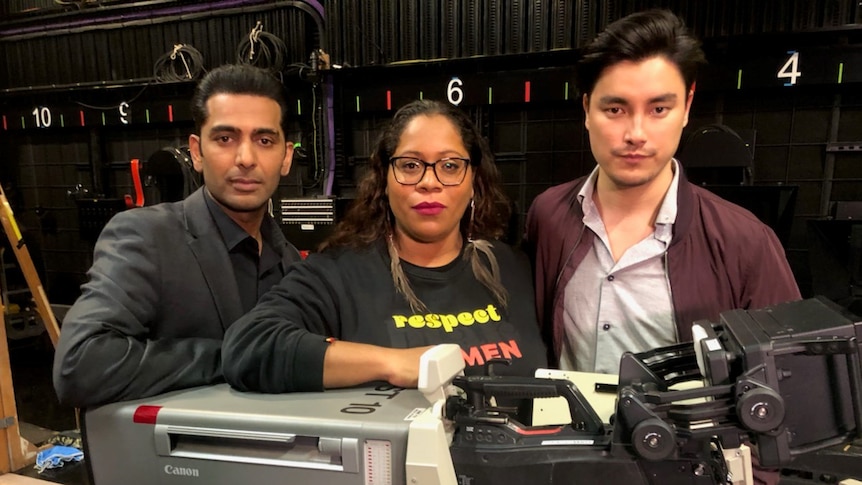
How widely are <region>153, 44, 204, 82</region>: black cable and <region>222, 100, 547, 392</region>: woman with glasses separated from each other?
3384mm

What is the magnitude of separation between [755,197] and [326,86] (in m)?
2.76

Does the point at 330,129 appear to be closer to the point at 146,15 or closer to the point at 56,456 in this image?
the point at 146,15

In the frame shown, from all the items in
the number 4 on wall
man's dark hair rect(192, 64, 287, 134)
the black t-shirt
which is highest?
the number 4 on wall

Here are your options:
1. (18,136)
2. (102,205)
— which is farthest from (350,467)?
(18,136)

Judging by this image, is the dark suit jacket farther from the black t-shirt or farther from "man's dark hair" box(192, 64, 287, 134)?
"man's dark hair" box(192, 64, 287, 134)

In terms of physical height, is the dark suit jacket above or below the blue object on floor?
above

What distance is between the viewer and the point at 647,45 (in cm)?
124

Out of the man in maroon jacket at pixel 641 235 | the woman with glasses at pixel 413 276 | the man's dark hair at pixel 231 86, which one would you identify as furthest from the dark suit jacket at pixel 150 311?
the man in maroon jacket at pixel 641 235

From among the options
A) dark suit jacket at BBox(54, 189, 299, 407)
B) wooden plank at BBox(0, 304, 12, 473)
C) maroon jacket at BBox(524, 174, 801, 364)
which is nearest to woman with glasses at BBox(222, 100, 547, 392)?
dark suit jacket at BBox(54, 189, 299, 407)

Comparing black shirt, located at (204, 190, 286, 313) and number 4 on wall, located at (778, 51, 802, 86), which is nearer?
black shirt, located at (204, 190, 286, 313)

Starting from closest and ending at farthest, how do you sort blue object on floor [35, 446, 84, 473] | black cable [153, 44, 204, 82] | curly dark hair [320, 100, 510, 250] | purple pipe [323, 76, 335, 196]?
1. curly dark hair [320, 100, 510, 250]
2. blue object on floor [35, 446, 84, 473]
3. purple pipe [323, 76, 335, 196]
4. black cable [153, 44, 204, 82]

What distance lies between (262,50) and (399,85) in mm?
1087

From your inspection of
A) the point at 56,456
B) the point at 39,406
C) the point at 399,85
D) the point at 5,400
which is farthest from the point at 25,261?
the point at 399,85

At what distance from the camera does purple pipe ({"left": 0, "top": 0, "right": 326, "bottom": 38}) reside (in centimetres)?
409
